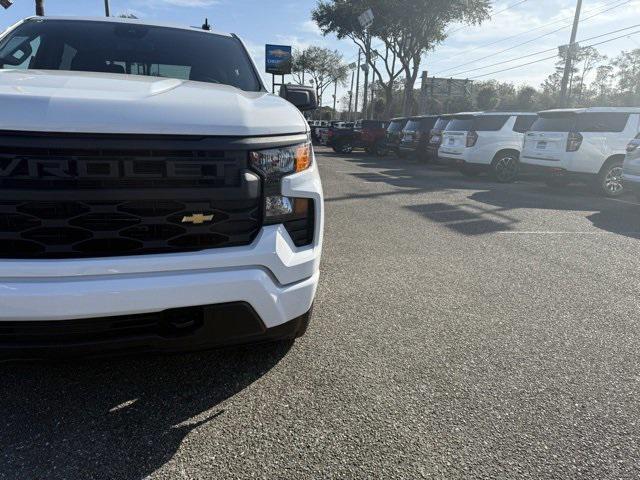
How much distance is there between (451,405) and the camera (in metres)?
2.29

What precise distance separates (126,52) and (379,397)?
2.96m

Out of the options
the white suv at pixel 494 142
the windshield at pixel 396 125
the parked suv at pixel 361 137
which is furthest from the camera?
the parked suv at pixel 361 137

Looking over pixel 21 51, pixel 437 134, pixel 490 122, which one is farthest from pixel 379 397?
pixel 437 134

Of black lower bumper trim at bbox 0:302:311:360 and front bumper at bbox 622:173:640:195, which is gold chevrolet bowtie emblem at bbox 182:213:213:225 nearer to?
black lower bumper trim at bbox 0:302:311:360

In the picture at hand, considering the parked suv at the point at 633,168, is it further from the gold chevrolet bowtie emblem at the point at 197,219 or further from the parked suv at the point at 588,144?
the gold chevrolet bowtie emblem at the point at 197,219

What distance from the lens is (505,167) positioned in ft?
39.3

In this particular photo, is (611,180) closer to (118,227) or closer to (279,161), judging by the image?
(279,161)

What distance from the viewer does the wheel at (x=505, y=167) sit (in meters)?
11.9

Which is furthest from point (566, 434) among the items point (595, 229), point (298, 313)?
point (595, 229)

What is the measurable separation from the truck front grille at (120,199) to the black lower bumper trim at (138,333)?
258mm

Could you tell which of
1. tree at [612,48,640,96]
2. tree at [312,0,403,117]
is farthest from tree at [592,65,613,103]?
tree at [312,0,403,117]

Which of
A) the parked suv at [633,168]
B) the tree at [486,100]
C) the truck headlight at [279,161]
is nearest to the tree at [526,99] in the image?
the tree at [486,100]

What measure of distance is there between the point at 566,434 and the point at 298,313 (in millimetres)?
1328

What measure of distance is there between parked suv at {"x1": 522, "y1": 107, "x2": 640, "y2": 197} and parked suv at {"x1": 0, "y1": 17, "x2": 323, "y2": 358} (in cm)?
915
